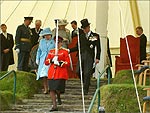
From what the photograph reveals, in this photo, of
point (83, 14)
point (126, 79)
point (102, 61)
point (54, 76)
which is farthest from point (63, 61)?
point (83, 14)

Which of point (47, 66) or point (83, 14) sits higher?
point (83, 14)

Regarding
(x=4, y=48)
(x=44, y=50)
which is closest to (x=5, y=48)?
(x=4, y=48)

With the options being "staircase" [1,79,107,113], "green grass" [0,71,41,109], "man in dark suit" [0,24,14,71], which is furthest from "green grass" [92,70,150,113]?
"man in dark suit" [0,24,14,71]

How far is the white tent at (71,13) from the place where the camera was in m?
17.0

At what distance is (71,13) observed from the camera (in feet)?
57.5

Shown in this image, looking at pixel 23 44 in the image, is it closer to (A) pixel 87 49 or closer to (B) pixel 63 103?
(A) pixel 87 49

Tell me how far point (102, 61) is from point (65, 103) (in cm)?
289

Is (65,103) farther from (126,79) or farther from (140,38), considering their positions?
(140,38)

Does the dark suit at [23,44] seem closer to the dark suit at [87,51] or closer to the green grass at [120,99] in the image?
the dark suit at [87,51]

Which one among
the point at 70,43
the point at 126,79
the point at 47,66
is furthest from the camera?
the point at 70,43

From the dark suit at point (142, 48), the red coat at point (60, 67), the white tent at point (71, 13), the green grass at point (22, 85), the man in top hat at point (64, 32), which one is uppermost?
the white tent at point (71, 13)

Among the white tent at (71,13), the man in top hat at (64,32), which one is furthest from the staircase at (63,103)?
the white tent at (71,13)

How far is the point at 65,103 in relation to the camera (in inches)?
416

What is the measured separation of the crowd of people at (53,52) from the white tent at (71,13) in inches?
147
